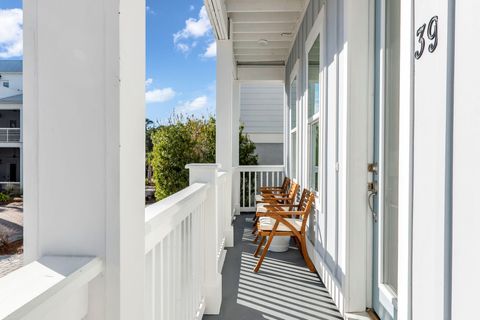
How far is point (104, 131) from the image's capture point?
2.36ft

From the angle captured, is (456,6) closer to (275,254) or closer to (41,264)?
(41,264)

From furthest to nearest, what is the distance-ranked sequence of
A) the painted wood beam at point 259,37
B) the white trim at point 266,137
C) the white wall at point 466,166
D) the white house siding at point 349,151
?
1. the white trim at point 266,137
2. the painted wood beam at point 259,37
3. the white house siding at point 349,151
4. the white wall at point 466,166

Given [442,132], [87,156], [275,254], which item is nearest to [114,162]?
[87,156]

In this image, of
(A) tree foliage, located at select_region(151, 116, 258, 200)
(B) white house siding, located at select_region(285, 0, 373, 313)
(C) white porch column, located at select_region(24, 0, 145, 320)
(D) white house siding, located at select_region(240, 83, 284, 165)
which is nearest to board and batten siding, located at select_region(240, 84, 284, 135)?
(D) white house siding, located at select_region(240, 83, 284, 165)

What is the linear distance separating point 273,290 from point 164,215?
6.01 ft

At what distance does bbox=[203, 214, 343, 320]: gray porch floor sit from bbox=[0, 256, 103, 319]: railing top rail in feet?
6.07

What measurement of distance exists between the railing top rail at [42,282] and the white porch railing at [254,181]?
5453mm

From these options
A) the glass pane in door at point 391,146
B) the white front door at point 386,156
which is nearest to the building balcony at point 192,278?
the white front door at point 386,156

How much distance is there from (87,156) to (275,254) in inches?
131

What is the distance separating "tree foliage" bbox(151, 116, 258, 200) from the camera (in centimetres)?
749

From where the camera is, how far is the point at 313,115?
372 cm

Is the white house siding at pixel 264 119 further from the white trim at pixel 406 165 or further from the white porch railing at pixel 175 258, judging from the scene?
the white trim at pixel 406 165

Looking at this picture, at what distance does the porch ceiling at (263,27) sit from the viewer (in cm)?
412

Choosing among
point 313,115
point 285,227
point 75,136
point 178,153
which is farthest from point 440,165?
point 178,153
